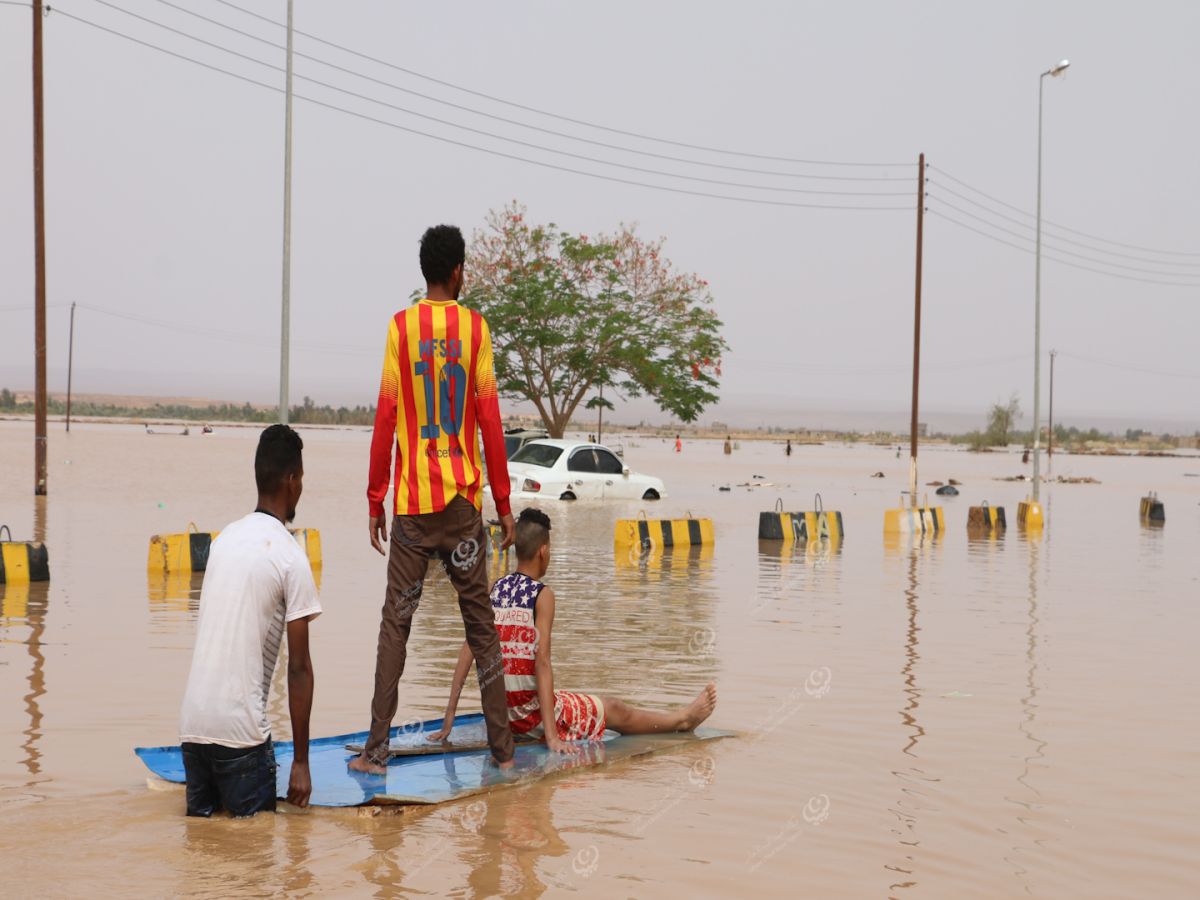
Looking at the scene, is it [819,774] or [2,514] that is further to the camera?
[2,514]

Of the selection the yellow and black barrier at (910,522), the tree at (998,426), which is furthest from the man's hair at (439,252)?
the tree at (998,426)

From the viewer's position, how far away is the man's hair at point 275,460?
5.74m

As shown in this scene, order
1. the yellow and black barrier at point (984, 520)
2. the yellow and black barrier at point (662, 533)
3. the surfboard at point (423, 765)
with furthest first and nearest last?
1. the yellow and black barrier at point (984, 520)
2. the yellow and black barrier at point (662, 533)
3. the surfboard at point (423, 765)

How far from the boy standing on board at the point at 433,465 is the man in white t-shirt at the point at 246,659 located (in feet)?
2.31

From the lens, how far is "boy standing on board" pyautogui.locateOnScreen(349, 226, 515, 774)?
6367 millimetres

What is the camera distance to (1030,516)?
27406mm

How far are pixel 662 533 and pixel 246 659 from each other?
15053 mm

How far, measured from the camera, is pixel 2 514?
22.8 meters

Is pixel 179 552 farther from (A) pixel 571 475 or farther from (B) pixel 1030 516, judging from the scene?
(B) pixel 1030 516

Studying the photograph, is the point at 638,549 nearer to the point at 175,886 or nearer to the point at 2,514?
the point at 2,514

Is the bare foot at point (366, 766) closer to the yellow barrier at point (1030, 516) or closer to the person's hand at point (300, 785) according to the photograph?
the person's hand at point (300, 785)

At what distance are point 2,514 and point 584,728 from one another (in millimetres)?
18602

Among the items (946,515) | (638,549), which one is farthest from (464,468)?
(946,515)

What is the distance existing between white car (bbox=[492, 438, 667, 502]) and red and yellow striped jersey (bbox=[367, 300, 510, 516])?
74.3ft
